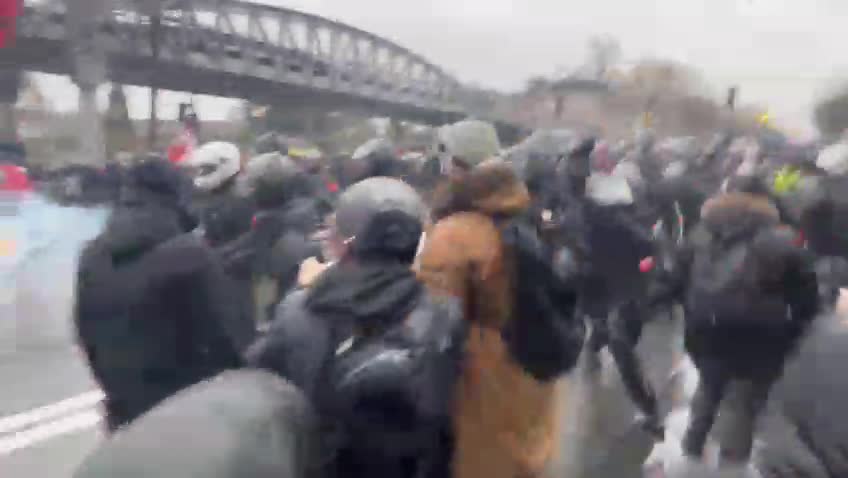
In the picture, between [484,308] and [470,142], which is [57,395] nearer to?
[470,142]

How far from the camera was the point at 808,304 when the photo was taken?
4016 millimetres

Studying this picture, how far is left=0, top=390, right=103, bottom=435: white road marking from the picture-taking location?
6676 millimetres

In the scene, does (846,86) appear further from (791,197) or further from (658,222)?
(791,197)

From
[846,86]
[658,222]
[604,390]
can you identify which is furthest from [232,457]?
[846,86]

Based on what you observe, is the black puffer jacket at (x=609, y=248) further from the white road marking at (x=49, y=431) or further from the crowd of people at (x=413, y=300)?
the white road marking at (x=49, y=431)

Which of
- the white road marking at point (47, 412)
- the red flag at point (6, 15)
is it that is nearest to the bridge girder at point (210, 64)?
the red flag at point (6, 15)

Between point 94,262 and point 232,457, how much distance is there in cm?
164

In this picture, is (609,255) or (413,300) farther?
(609,255)

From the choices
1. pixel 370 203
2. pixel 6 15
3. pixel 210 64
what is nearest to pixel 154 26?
pixel 210 64

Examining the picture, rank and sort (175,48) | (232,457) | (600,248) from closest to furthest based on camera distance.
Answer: (232,457) → (600,248) → (175,48)

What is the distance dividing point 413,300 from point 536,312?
70 cm

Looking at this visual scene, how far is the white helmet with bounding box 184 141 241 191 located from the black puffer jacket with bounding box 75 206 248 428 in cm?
146

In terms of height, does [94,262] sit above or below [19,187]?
above

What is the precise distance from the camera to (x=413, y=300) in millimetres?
2631
